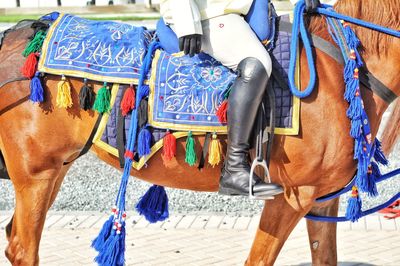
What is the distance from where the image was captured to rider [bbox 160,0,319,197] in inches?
146

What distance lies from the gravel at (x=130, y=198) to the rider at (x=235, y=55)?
3.08m

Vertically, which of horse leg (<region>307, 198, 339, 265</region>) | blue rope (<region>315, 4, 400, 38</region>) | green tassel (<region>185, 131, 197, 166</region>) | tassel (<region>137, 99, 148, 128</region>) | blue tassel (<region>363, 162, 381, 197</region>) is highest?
blue rope (<region>315, 4, 400, 38</region>)

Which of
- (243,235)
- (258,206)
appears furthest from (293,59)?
(258,206)

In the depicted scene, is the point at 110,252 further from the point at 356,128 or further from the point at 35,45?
the point at 356,128

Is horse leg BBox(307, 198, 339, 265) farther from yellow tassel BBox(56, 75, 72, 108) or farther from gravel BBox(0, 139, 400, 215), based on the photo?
gravel BBox(0, 139, 400, 215)

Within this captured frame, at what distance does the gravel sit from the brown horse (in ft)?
8.24

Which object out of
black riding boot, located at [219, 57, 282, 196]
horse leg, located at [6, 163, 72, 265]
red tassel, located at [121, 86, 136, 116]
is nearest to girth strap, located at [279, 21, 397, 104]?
black riding boot, located at [219, 57, 282, 196]

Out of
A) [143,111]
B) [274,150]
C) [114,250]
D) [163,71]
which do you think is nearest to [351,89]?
[274,150]

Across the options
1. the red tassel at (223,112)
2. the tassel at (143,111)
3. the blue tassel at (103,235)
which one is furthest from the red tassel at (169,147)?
the blue tassel at (103,235)

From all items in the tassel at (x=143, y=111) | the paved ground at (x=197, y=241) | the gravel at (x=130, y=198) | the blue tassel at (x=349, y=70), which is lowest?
the gravel at (x=130, y=198)

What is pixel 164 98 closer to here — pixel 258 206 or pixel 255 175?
pixel 255 175

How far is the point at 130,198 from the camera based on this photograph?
716 cm

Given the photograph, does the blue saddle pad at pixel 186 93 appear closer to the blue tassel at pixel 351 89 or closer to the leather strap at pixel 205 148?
the leather strap at pixel 205 148

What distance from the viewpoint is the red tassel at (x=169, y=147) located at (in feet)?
12.8
